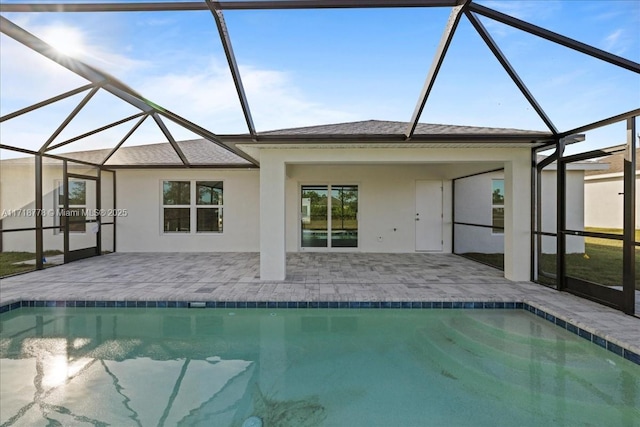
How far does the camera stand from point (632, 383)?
3.06 meters

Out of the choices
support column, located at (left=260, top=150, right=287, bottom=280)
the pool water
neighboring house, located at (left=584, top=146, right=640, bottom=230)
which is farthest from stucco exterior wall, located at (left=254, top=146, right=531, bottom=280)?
neighboring house, located at (left=584, top=146, right=640, bottom=230)

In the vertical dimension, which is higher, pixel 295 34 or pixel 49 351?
pixel 295 34

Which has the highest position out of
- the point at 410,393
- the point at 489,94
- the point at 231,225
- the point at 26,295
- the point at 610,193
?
the point at 489,94

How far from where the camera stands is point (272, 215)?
6.20 meters

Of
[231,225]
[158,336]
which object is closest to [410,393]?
[158,336]

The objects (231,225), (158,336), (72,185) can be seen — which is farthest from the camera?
(231,225)

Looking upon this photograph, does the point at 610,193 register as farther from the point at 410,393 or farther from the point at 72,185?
the point at 72,185

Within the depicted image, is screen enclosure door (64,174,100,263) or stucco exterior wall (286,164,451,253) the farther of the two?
stucco exterior wall (286,164,451,253)

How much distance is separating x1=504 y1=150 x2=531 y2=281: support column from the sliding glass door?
4.50m

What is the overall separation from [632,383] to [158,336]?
4847 mm

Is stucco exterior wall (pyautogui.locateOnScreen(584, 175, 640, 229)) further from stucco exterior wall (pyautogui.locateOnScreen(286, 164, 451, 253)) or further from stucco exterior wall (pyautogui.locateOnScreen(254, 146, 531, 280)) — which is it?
stucco exterior wall (pyautogui.locateOnScreen(254, 146, 531, 280))

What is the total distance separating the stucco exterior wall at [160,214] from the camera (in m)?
10.1

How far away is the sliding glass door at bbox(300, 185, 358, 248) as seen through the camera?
394 inches

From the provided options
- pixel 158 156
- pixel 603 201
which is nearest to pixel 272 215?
pixel 158 156
